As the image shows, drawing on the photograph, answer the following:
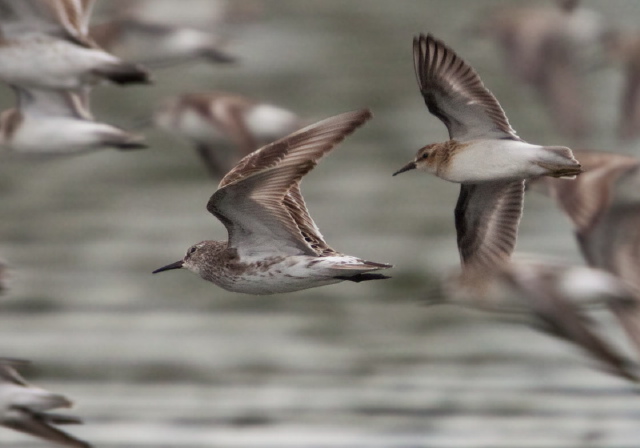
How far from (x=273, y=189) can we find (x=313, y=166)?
133mm

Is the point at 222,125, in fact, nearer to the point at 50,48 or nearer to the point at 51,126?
the point at 51,126

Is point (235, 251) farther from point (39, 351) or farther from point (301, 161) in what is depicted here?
point (39, 351)

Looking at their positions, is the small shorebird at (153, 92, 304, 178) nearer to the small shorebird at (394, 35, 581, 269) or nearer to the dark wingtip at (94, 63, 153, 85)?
the dark wingtip at (94, 63, 153, 85)

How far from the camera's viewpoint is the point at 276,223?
3164 millimetres

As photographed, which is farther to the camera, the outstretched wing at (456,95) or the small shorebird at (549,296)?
the small shorebird at (549,296)

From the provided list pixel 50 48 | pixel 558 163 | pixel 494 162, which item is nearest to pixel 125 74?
pixel 50 48

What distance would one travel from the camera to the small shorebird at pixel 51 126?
5449 millimetres

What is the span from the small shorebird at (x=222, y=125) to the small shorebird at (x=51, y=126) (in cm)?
69

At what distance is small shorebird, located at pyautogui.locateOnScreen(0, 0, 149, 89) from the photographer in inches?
193

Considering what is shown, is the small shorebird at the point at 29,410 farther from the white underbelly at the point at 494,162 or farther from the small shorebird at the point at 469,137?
the white underbelly at the point at 494,162

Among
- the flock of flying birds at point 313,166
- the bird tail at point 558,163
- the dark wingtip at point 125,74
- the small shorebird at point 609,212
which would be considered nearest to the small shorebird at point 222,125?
the flock of flying birds at point 313,166

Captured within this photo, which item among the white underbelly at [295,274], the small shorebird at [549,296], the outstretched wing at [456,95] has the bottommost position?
the white underbelly at [295,274]

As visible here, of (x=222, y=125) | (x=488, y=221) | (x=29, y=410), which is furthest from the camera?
(x=222, y=125)

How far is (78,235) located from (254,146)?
121cm
